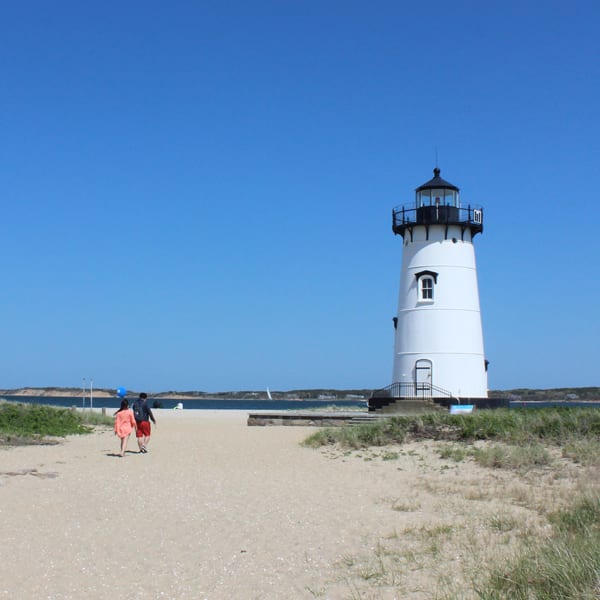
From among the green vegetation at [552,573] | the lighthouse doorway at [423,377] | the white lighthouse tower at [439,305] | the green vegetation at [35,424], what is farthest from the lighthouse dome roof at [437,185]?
the green vegetation at [552,573]

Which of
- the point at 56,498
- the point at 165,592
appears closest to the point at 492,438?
the point at 56,498

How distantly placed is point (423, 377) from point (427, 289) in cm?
400

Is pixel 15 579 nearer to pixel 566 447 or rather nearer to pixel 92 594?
pixel 92 594

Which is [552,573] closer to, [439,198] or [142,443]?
[142,443]

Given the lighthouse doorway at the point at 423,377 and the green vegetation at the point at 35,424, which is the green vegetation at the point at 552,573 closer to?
the green vegetation at the point at 35,424

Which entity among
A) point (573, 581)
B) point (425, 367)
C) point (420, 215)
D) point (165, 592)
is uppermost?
point (420, 215)

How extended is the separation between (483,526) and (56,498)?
7.02m

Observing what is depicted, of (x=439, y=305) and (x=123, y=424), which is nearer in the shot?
(x=123, y=424)

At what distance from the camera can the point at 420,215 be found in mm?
35062

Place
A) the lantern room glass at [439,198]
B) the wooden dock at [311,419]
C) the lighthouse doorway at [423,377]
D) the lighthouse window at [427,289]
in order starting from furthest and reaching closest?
the lantern room glass at [439,198] → the lighthouse window at [427,289] → the lighthouse doorway at [423,377] → the wooden dock at [311,419]

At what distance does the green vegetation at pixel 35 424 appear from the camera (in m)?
21.7

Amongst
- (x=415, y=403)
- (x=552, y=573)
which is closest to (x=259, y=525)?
(x=552, y=573)

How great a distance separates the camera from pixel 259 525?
34.9 ft

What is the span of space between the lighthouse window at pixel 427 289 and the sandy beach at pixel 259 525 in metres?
17.0
